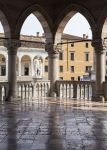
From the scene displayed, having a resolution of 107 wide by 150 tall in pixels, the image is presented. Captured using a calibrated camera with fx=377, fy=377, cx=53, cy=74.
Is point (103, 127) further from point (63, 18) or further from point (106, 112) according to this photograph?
point (63, 18)

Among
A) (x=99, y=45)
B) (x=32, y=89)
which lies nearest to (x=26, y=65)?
(x=32, y=89)

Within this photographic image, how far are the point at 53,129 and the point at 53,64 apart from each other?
918 cm

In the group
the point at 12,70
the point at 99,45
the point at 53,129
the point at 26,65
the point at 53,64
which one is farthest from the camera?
the point at 26,65

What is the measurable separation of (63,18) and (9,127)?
8929 mm

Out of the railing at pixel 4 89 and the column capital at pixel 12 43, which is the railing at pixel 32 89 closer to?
the railing at pixel 4 89

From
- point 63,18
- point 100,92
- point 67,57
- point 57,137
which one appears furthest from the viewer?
point 67,57

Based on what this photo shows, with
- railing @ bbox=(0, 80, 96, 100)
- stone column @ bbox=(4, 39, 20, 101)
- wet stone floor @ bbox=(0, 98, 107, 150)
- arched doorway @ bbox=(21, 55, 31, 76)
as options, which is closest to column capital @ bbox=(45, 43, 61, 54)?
railing @ bbox=(0, 80, 96, 100)

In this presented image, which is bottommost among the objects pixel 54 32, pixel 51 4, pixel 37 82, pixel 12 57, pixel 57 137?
pixel 57 137

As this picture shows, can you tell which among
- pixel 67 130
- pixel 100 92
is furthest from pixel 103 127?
pixel 100 92

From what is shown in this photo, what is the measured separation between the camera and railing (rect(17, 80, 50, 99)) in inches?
656

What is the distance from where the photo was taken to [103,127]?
868 centimetres

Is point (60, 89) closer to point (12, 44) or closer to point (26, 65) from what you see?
point (12, 44)

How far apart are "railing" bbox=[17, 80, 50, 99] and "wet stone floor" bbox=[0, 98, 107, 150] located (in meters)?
4.18

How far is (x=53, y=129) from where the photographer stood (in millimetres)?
8469
